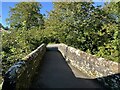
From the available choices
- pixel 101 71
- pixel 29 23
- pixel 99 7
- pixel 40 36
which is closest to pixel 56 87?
pixel 101 71

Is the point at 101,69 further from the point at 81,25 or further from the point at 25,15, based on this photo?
the point at 25,15

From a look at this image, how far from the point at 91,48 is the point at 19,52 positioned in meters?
8.20

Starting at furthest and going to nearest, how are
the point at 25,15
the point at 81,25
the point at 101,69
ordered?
the point at 25,15 → the point at 81,25 → the point at 101,69

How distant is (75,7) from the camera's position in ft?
72.3

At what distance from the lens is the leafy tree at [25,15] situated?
37.1 metres

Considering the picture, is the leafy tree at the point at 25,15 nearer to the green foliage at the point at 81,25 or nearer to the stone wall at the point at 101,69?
the green foliage at the point at 81,25

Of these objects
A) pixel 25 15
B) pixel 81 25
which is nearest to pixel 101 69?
pixel 81 25

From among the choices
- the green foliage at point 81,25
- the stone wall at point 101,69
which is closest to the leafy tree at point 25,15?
the green foliage at point 81,25

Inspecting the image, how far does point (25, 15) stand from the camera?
3753 centimetres

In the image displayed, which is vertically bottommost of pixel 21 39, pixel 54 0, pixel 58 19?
pixel 21 39

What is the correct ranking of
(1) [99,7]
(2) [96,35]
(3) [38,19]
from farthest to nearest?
(3) [38,19], (1) [99,7], (2) [96,35]

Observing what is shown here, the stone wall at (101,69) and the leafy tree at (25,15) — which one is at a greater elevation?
the leafy tree at (25,15)

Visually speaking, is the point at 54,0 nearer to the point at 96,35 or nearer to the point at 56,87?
the point at 96,35

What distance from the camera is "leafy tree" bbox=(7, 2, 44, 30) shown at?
122ft
